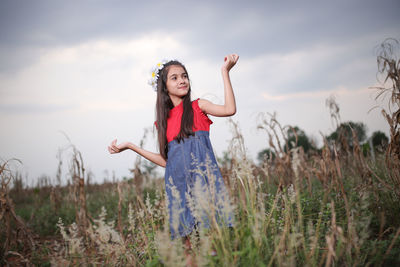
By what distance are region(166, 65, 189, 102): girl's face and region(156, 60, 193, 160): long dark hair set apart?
68 mm

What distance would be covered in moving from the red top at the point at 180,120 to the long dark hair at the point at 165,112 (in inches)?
1.6

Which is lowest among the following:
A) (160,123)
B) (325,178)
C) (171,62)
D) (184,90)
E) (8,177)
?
(325,178)

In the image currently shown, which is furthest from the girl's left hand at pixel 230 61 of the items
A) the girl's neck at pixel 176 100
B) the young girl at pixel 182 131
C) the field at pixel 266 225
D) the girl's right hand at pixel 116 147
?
the girl's right hand at pixel 116 147

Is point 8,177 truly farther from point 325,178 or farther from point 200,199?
point 325,178

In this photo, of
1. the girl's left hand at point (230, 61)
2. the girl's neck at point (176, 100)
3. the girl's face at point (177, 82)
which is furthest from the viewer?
the girl's neck at point (176, 100)

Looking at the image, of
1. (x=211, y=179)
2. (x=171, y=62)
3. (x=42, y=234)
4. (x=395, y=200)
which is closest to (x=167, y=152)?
(x=171, y=62)

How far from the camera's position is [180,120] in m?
2.82

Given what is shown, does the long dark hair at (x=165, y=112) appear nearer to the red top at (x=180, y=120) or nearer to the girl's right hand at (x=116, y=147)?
the red top at (x=180, y=120)

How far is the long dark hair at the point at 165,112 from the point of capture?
8.80 ft

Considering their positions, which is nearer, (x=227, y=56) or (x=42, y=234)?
(x=227, y=56)

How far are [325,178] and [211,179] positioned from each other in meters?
2.17

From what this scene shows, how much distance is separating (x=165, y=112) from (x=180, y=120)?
296 millimetres

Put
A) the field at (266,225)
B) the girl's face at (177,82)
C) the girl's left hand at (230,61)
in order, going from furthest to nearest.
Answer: the girl's face at (177,82), the girl's left hand at (230,61), the field at (266,225)

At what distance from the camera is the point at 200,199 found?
1563mm
